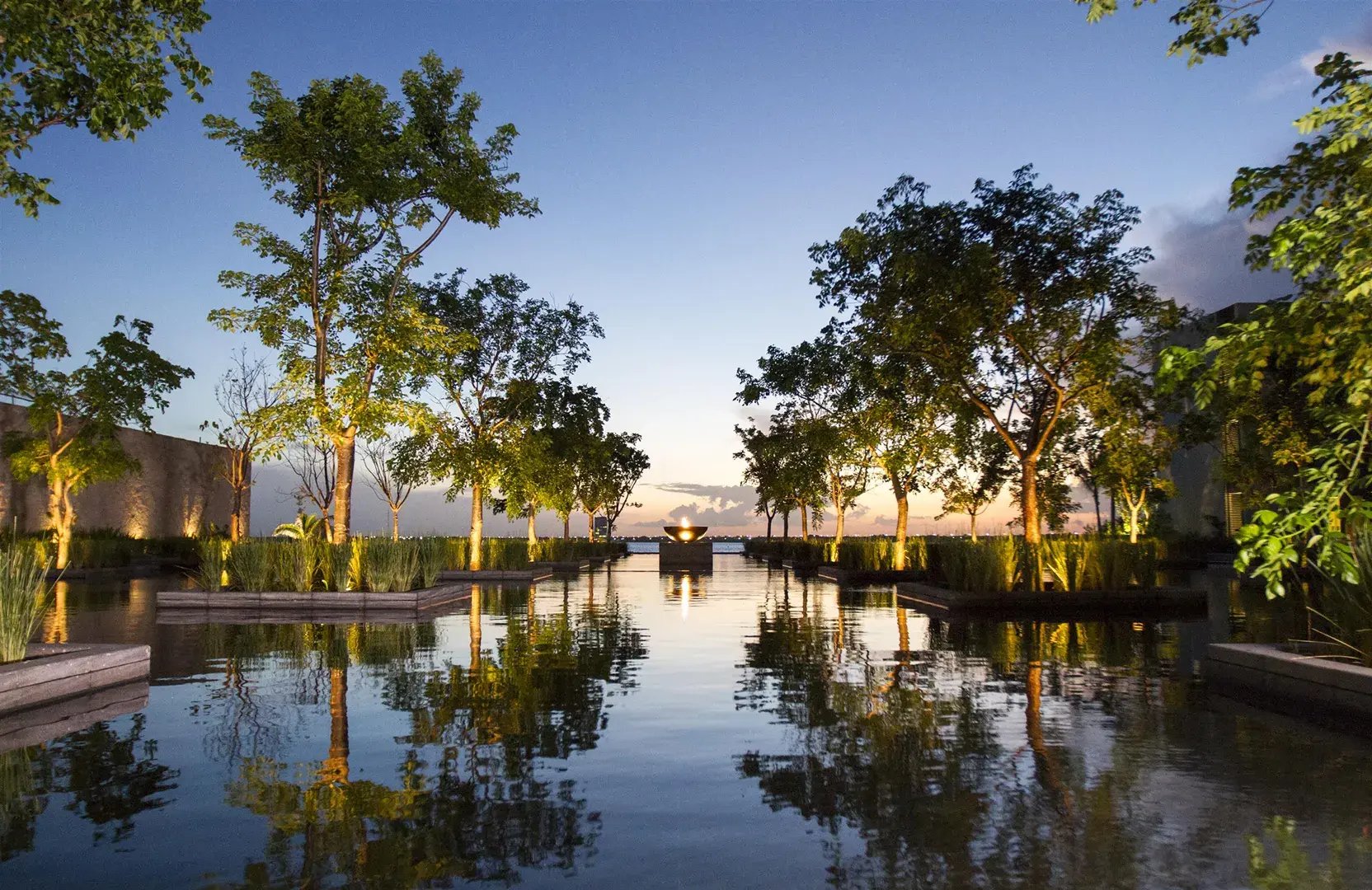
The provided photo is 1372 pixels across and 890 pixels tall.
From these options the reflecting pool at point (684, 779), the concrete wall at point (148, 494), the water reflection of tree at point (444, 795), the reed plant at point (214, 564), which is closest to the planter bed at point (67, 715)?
the reflecting pool at point (684, 779)

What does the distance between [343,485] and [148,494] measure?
35341 mm

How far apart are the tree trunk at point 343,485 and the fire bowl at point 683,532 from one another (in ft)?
82.5

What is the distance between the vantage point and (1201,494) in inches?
2341

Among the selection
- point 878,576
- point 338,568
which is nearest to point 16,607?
point 338,568

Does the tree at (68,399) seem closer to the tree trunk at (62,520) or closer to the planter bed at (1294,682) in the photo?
the tree trunk at (62,520)

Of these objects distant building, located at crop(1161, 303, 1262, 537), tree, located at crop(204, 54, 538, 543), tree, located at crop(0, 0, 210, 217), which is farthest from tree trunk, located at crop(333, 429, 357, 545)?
distant building, located at crop(1161, 303, 1262, 537)

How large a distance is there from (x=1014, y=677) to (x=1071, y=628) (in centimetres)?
617

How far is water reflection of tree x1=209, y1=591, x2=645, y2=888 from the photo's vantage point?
4578 mm

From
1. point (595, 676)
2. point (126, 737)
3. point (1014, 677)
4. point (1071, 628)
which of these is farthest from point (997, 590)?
point (126, 737)

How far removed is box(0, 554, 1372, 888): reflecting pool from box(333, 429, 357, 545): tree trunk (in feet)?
33.0

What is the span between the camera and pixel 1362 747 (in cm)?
713

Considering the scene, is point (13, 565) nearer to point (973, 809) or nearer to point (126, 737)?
point (126, 737)

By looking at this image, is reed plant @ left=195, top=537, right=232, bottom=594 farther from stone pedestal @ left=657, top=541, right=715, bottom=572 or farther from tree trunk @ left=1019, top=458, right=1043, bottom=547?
stone pedestal @ left=657, top=541, right=715, bottom=572

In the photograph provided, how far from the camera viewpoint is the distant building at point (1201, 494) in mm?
55375
